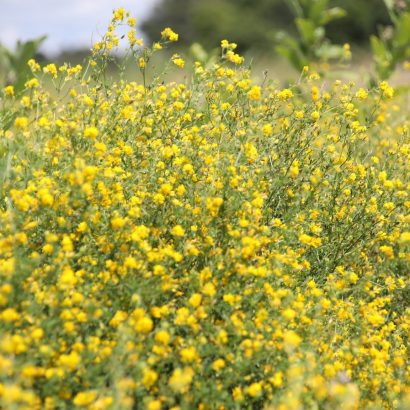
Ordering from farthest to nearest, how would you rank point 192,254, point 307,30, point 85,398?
point 307,30, point 192,254, point 85,398

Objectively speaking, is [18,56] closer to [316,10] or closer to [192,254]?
[192,254]

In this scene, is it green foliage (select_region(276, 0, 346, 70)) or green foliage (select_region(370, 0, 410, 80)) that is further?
green foliage (select_region(276, 0, 346, 70))

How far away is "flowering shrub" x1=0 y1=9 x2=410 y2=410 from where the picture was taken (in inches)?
84.2

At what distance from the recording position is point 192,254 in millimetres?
2668

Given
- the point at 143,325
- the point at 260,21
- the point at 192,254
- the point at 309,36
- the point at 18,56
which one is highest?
the point at 260,21

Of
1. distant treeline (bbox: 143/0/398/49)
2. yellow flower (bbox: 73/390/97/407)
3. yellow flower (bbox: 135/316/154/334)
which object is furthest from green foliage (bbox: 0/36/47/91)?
distant treeline (bbox: 143/0/398/49)

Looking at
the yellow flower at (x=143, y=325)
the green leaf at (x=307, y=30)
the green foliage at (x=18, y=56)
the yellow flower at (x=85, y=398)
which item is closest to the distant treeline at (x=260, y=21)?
the green leaf at (x=307, y=30)

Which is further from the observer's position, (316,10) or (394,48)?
(316,10)

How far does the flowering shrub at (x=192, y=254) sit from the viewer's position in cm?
214

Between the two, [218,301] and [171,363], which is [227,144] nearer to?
[218,301]

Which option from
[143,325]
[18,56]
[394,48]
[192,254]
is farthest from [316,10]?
[143,325]

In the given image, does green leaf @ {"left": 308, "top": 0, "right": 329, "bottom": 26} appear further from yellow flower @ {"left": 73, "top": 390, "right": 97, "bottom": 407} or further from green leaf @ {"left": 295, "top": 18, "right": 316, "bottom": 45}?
yellow flower @ {"left": 73, "top": 390, "right": 97, "bottom": 407}

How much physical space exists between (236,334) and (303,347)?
34 centimetres

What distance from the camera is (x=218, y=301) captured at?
254 cm
